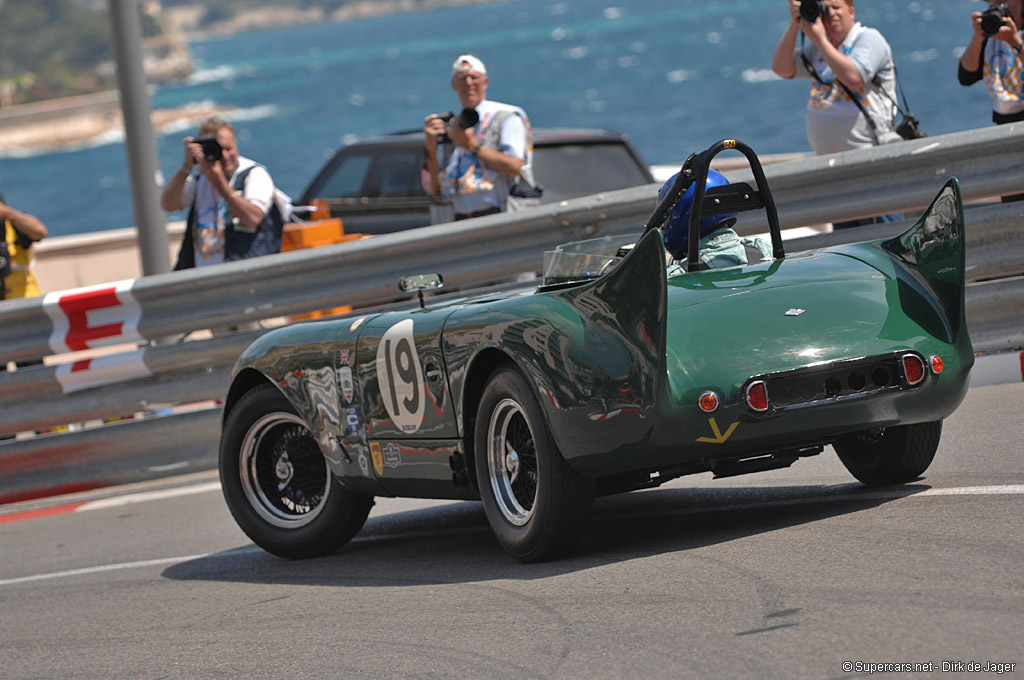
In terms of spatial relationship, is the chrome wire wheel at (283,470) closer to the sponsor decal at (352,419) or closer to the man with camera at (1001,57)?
the sponsor decal at (352,419)

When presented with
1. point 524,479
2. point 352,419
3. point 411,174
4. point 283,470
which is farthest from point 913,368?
point 411,174

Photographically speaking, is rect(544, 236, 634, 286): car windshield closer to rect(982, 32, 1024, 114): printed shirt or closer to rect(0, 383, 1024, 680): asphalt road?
rect(0, 383, 1024, 680): asphalt road

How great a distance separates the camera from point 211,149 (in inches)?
376

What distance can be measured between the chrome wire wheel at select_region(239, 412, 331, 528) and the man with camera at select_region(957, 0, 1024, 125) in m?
4.37

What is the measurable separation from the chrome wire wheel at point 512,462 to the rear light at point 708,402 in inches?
26.6

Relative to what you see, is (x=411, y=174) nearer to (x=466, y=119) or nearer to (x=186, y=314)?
(x=466, y=119)

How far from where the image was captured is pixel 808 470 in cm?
662

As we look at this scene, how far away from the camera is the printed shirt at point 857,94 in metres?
8.73

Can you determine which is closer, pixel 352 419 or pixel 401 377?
pixel 401 377

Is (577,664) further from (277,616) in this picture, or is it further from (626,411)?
(277,616)

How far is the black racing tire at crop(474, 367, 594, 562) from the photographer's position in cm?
503

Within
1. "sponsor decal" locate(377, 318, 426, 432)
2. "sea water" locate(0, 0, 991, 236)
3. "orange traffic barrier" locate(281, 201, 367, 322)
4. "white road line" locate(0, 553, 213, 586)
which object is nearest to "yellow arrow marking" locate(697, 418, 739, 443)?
"sponsor decal" locate(377, 318, 426, 432)

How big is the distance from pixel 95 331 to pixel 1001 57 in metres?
5.49

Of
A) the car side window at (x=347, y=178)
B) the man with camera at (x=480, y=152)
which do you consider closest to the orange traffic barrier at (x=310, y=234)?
the car side window at (x=347, y=178)
